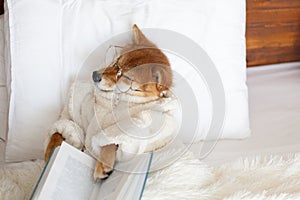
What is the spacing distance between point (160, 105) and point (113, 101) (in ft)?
0.34

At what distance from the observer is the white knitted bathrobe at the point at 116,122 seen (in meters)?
0.89

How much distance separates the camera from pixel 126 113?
3.05ft

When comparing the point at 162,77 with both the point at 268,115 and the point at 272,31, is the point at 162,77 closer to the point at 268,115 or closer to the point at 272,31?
the point at 268,115

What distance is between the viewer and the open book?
0.75 m

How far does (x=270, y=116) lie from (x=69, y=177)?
2.35 feet

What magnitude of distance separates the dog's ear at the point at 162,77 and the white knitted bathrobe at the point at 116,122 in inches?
1.2

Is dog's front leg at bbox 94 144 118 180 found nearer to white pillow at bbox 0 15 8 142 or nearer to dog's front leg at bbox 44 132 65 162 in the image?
dog's front leg at bbox 44 132 65 162

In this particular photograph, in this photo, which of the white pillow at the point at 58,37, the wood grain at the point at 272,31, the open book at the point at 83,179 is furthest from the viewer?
the wood grain at the point at 272,31

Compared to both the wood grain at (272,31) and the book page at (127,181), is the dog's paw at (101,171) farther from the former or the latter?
the wood grain at (272,31)

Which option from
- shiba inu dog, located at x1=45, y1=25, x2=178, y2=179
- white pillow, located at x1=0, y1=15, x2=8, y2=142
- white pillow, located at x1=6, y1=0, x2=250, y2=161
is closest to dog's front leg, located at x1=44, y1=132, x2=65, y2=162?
shiba inu dog, located at x1=45, y1=25, x2=178, y2=179

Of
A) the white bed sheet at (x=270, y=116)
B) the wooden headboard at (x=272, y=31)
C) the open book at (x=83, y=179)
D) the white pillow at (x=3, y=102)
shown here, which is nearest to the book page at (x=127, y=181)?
the open book at (x=83, y=179)

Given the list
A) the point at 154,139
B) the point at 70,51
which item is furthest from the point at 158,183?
the point at 70,51

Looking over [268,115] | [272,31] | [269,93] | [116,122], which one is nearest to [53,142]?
[116,122]

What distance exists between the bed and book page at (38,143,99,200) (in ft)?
0.41
